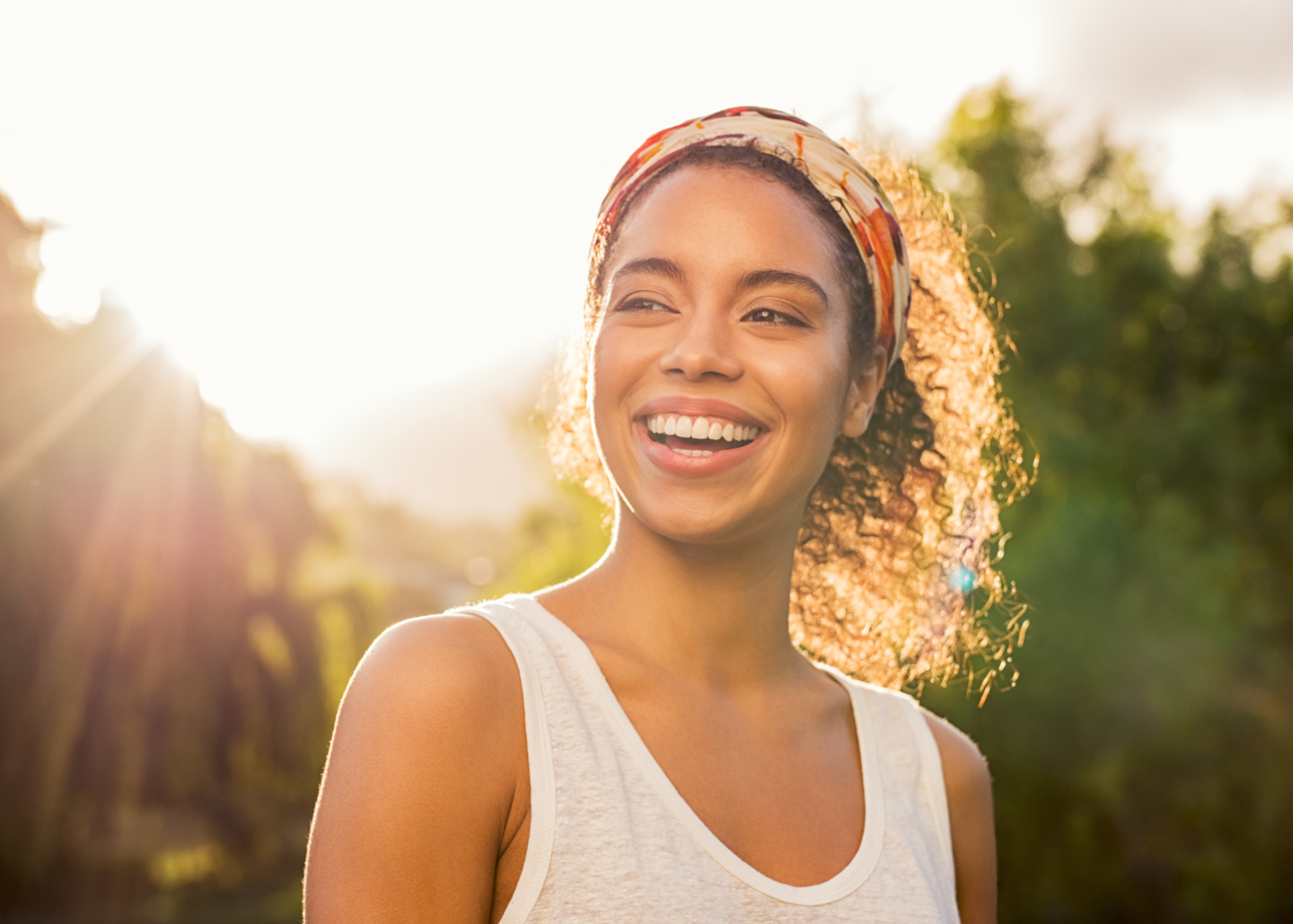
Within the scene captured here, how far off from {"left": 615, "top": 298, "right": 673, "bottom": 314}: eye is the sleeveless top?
475mm

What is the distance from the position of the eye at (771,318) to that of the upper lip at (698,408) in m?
0.15

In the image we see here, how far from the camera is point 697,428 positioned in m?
1.69

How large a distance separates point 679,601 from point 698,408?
13.0 inches

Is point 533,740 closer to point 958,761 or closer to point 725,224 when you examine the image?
point 725,224

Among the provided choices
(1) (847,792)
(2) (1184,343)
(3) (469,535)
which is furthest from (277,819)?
(3) (469,535)

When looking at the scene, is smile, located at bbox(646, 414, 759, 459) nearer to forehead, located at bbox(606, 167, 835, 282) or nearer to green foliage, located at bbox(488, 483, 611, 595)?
forehead, located at bbox(606, 167, 835, 282)

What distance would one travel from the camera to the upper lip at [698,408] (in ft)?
5.57

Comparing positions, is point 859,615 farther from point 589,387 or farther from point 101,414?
point 101,414

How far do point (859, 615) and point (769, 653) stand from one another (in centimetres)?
66

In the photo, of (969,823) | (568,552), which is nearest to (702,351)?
(969,823)

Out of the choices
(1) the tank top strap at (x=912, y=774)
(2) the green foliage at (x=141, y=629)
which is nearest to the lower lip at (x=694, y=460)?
(1) the tank top strap at (x=912, y=774)

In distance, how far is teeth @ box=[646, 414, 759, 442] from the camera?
1695mm

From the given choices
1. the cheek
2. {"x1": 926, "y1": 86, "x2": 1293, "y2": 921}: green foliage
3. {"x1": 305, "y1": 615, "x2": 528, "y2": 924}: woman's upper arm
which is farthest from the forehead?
{"x1": 926, "y1": 86, "x2": 1293, "y2": 921}: green foliage

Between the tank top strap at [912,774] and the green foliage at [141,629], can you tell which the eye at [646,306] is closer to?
the tank top strap at [912,774]
